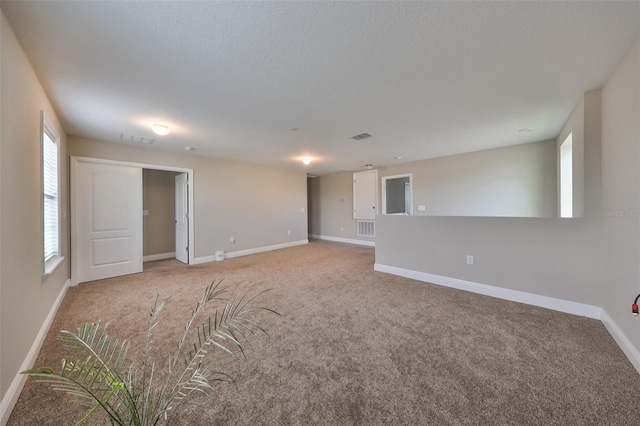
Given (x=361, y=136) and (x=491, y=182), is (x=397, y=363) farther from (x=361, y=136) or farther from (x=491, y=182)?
(x=491, y=182)

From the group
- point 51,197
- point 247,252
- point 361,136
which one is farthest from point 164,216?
point 361,136

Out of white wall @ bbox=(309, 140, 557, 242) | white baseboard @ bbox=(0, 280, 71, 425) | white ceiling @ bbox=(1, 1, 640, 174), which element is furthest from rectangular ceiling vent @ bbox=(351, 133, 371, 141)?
white baseboard @ bbox=(0, 280, 71, 425)

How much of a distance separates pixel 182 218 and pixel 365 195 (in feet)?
15.4

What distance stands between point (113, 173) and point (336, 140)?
12.3ft

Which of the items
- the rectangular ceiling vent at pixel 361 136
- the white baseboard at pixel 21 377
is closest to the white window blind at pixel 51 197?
the white baseboard at pixel 21 377

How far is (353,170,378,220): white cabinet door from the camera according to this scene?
22.7 ft

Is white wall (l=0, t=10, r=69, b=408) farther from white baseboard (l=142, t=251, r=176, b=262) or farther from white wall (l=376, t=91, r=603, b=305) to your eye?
white wall (l=376, t=91, r=603, b=305)

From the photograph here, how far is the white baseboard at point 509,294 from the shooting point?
2.60 meters

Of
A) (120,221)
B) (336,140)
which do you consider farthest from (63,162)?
(336,140)

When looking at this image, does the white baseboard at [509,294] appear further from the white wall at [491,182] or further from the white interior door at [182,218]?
the white interior door at [182,218]

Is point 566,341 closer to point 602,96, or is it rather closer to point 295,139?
point 602,96

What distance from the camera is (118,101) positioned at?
2.61m

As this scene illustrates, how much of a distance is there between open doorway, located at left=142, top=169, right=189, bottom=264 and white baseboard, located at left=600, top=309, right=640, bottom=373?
19.8ft

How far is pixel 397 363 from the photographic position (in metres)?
1.88
